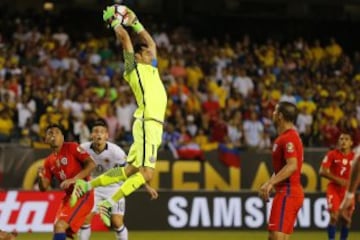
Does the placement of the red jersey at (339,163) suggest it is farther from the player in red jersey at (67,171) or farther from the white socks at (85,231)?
the player in red jersey at (67,171)

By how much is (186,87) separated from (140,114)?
43.8 ft

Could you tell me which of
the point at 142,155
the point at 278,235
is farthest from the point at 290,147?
the point at 142,155

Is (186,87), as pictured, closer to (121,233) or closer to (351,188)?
(121,233)

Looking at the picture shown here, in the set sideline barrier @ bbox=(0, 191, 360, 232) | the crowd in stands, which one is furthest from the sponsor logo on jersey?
the crowd in stands

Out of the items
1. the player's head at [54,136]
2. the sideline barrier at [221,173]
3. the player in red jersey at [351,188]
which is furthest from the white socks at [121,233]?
the sideline barrier at [221,173]

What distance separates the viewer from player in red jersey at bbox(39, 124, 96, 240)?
1199 centimetres

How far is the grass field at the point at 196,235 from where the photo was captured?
17788mm

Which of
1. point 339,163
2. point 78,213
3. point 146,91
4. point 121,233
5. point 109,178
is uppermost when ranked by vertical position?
point 146,91

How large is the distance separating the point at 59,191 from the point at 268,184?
8.73 meters

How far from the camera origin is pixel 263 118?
24.3 metres

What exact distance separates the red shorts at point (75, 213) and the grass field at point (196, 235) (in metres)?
5.40

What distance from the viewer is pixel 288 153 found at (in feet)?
35.3

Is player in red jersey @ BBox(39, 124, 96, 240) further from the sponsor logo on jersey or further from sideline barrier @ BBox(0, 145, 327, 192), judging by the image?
sideline barrier @ BBox(0, 145, 327, 192)

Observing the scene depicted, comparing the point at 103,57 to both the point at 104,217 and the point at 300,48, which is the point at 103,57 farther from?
the point at 104,217
